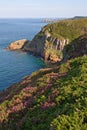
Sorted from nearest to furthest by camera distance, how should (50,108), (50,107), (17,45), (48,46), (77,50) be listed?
1. (50,108)
2. (50,107)
3. (77,50)
4. (48,46)
5. (17,45)

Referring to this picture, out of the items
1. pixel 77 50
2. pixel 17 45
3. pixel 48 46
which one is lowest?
pixel 17 45

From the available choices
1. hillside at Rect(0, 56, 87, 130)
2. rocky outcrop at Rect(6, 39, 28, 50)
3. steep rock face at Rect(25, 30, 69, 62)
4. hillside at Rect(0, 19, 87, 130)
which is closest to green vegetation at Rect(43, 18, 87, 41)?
steep rock face at Rect(25, 30, 69, 62)

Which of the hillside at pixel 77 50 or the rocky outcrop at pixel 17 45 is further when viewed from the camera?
the rocky outcrop at pixel 17 45

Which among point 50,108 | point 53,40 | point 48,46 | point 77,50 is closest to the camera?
point 50,108

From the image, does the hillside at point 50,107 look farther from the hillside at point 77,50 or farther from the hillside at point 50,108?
the hillside at point 77,50

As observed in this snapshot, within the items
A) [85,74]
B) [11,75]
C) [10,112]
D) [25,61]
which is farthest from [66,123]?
[25,61]

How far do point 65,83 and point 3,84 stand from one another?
59953 mm

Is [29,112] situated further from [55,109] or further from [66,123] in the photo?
[66,123]

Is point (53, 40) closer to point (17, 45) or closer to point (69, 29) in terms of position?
point (17, 45)

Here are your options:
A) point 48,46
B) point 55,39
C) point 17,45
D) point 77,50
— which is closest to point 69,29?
point 55,39

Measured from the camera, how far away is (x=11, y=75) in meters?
89.8

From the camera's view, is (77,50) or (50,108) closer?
(50,108)

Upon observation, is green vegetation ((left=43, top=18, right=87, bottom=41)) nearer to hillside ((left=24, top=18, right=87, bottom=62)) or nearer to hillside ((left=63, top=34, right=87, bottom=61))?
hillside ((left=24, top=18, right=87, bottom=62))

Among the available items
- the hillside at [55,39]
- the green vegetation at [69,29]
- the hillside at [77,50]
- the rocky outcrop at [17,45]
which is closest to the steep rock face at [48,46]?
the hillside at [55,39]
